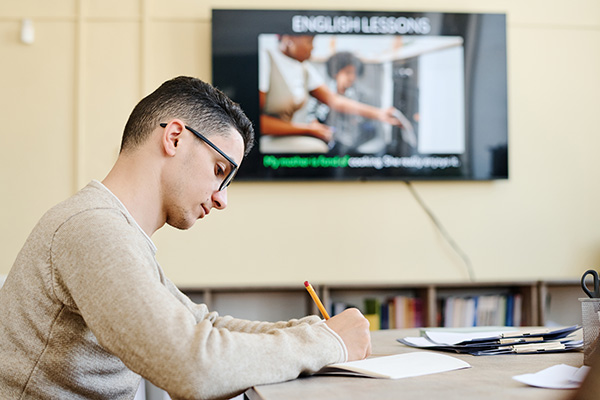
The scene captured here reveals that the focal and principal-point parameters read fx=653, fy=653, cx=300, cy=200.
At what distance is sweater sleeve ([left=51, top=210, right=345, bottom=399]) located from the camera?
3.01 feet

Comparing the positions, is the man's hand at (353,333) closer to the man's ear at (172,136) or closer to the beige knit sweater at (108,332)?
the beige knit sweater at (108,332)

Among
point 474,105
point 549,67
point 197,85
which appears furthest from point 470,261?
point 197,85

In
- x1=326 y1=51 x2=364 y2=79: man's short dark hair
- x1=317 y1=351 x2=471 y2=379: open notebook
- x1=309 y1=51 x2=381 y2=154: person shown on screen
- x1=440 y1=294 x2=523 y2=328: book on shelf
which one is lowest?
x1=440 y1=294 x2=523 y2=328: book on shelf

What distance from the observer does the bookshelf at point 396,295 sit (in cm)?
328

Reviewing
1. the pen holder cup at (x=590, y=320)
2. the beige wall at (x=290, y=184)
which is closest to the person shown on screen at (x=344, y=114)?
the beige wall at (x=290, y=184)

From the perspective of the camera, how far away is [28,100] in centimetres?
348

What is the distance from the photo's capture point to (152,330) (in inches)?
36.5

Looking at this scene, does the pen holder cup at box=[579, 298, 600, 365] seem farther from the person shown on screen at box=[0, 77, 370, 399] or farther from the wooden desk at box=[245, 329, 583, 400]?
the person shown on screen at box=[0, 77, 370, 399]

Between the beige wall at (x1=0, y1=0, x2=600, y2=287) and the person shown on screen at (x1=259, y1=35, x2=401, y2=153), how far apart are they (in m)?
0.23

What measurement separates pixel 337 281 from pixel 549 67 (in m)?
1.71

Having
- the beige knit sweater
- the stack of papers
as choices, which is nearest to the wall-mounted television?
the stack of papers

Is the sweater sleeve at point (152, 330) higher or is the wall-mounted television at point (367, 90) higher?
the wall-mounted television at point (367, 90)

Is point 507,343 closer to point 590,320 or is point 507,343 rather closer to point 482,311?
point 590,320

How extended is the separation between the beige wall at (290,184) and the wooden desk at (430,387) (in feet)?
7.82
